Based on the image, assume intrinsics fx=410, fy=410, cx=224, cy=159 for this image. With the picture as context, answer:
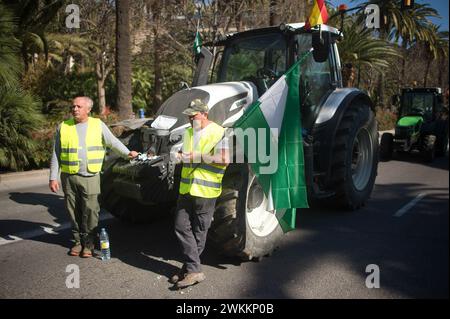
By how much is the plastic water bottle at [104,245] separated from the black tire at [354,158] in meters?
3.16

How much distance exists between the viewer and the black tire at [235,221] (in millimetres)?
3986

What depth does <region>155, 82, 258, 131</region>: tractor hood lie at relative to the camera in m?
4.71

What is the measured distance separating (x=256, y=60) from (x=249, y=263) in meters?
2.98

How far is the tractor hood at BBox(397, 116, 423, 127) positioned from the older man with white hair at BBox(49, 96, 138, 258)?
32.3 feet

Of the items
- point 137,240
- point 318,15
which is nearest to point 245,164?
point 137,240

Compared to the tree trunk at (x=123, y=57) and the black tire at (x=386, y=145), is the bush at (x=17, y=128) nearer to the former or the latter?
the tree trunk at (x=123, y=57)

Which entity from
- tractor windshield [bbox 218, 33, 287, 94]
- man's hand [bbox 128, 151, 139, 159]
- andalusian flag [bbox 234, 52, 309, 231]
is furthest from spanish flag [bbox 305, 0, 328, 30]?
man's hand [bbox 128, 151, 139, 159]

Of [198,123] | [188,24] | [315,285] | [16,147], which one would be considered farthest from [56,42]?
[315,285]

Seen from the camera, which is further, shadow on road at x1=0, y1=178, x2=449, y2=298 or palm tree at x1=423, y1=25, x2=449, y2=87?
palm tree at x1=423, y1=25, x2=449, y2=87

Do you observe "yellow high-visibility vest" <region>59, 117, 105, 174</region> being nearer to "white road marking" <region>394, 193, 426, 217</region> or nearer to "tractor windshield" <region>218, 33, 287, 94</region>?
"tractor windshield" <region>218, 33, 287, 94</region>
